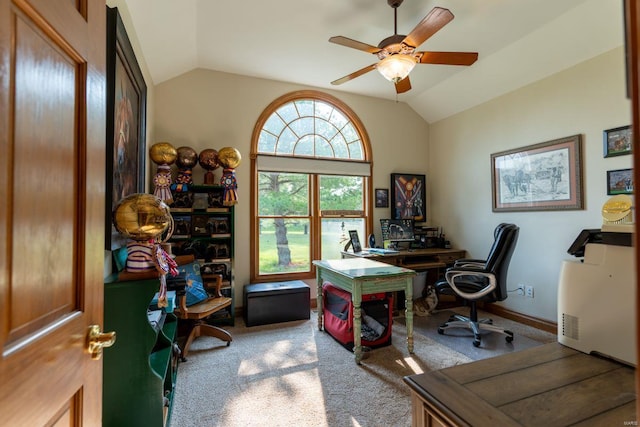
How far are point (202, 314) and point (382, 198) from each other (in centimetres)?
289

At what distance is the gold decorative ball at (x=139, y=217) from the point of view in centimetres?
137

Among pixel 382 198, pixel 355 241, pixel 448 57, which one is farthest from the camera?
pixel 382 198

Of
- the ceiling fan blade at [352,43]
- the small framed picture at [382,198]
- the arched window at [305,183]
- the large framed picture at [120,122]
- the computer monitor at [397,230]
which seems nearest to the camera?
the large framed picture at [120,122]

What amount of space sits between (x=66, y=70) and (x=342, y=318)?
261cm

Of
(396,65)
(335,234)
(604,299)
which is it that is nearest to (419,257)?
(335,234)

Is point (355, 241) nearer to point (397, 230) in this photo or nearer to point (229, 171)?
point (397, 230)

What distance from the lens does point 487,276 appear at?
285cm

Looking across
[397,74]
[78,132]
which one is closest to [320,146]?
[397,74]

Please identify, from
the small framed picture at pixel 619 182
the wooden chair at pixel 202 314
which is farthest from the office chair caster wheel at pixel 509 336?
the wooden chair at pixel 202 314

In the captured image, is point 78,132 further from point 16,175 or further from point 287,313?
point 287,313

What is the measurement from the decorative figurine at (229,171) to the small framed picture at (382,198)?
212cm

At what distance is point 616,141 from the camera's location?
2.62m

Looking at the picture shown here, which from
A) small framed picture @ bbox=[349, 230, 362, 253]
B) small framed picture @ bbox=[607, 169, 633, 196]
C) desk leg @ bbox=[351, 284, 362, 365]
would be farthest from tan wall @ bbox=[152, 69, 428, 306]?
small framed picture @ bbox=[607, 169, 633, 196]

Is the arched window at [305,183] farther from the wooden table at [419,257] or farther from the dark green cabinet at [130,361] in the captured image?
the dark green cabinet at [130,361]
